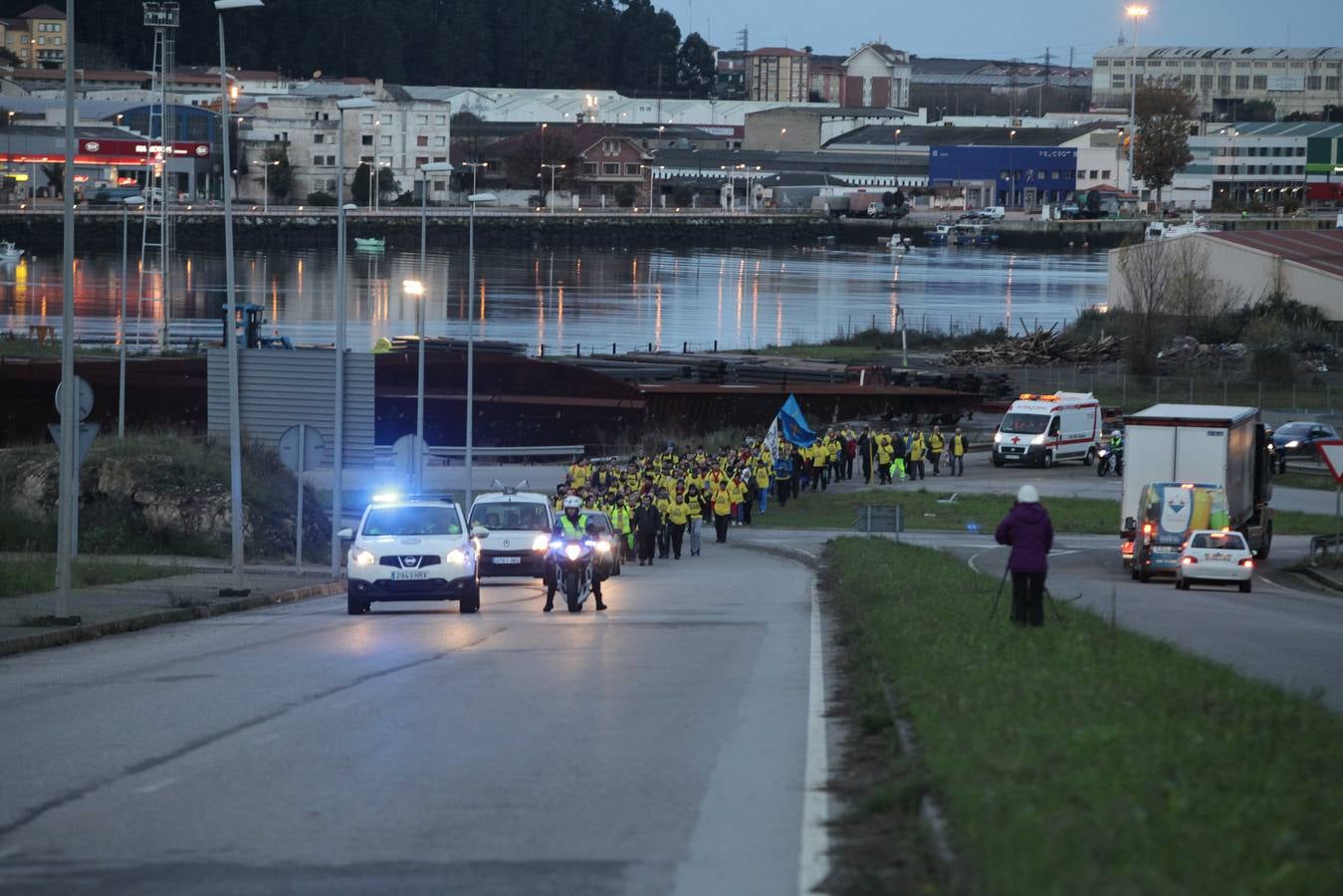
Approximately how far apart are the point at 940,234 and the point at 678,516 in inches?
6120

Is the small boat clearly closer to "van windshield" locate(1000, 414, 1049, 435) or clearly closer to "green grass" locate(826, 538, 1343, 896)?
"van windshield" locate(1000, 414, 1049, 435)

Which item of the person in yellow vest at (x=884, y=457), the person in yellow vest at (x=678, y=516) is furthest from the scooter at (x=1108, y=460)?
the person in yellow vest at (x=678, y=516)

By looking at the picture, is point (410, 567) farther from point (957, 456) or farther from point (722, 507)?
point (957, 456)

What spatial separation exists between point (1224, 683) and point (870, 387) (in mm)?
50853

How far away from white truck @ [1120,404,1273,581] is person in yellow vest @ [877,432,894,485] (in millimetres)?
14669

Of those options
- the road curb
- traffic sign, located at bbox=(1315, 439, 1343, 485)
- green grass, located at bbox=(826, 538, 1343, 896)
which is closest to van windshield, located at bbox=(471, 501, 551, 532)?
the road curb

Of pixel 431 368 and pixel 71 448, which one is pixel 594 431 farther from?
pixel 71 448

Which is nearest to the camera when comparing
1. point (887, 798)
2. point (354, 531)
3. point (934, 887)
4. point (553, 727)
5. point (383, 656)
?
point (934, 887)

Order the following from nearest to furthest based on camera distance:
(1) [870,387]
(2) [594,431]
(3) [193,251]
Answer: (2) [594,431]
(1) [870,387]
(3) [193,251]

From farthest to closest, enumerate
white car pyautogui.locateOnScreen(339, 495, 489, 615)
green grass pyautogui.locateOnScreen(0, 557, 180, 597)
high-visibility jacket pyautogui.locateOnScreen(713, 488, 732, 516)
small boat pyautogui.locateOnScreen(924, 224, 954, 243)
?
small boat pyautogui.locateOnScreen(924, 224, 954, 243), high-visibility jacket pyautogui.locateOnScreen(713, 488, 732, 516), green grass pyautogui.locateOnScreen(0, 557, 180, 597), white car pyautogui.locateOnScreen(339, 495, 489, 615)

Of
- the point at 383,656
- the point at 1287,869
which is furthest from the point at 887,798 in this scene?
the point at 383,656

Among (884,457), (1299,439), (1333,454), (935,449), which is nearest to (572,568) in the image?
(1333,454)

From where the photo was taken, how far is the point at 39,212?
150625mm

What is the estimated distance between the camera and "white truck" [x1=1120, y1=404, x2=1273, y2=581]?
3216 centimetres
